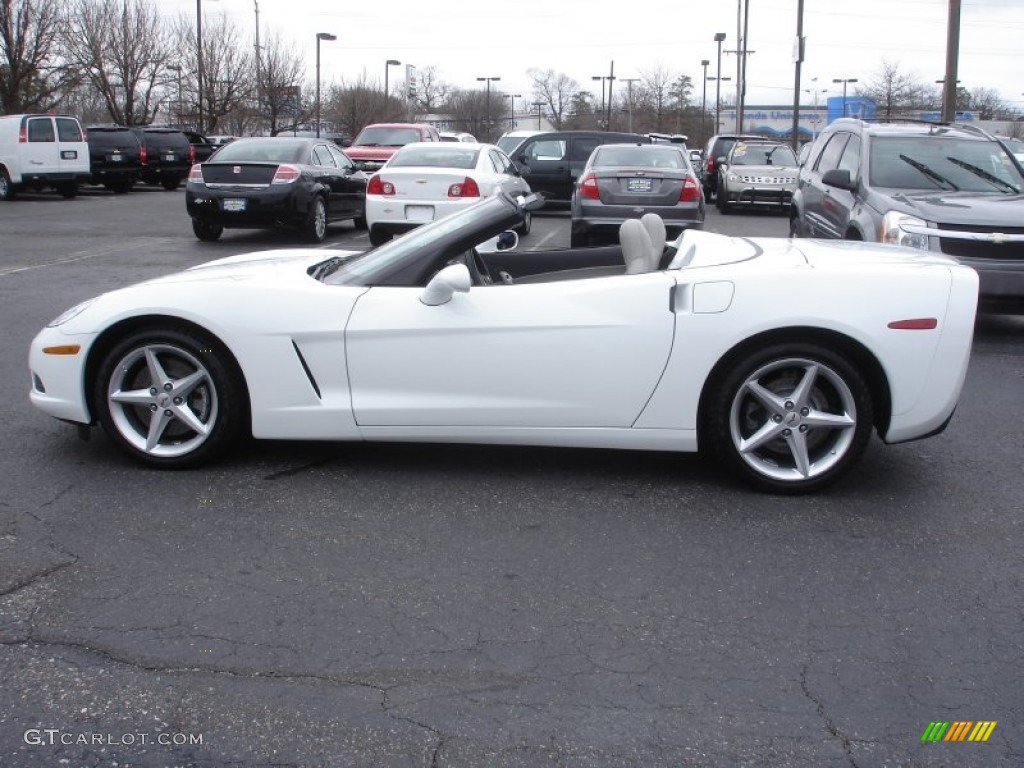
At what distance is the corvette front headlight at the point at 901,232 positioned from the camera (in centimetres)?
832

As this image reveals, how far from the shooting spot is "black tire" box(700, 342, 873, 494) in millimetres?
4457

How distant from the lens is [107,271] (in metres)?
11.8

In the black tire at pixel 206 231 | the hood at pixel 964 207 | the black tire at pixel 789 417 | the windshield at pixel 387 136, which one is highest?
the windshield at pixel 387 136

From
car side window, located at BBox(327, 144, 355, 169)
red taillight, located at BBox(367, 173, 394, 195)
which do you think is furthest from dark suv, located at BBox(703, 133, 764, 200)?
red taillight, located at BBox(367, 173, 394, 195)

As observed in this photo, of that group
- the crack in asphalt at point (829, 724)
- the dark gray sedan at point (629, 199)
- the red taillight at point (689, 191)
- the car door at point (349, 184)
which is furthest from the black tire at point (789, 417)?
the car door at point (349, 184)

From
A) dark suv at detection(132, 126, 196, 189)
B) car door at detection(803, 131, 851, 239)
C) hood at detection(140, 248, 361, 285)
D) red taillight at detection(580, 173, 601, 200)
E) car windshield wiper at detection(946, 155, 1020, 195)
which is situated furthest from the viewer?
dark suv at detection(132, 126, 196, 189)

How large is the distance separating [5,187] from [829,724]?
25592mm

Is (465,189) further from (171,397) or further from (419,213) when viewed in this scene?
(171,397)

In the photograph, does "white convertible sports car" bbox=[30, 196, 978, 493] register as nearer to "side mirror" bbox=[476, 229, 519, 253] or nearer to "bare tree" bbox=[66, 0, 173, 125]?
"side mirror" bbox=[476, 229, 519, 253]

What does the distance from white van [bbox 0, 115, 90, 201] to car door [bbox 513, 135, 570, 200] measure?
11.2m

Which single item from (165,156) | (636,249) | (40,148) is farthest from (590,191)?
(165,156)

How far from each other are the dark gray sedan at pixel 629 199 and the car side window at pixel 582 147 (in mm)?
7220

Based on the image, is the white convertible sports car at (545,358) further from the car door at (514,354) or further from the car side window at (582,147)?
the car side window at (582,147)

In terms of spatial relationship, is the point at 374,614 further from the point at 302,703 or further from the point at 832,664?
the point at 832,664
